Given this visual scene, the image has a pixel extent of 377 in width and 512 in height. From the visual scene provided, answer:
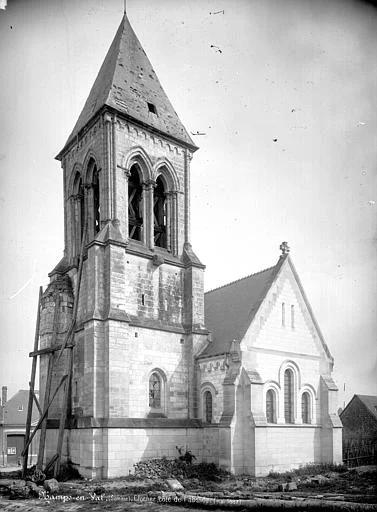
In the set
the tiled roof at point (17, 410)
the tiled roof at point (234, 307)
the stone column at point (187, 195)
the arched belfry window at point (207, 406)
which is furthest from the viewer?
the tiled roof at point (17, 410)

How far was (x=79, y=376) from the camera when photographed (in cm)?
2536

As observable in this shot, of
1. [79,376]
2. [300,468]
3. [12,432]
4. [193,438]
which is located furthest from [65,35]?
[12,432]

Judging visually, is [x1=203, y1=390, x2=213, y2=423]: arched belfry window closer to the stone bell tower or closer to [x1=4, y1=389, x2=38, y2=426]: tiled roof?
the stone bell tower

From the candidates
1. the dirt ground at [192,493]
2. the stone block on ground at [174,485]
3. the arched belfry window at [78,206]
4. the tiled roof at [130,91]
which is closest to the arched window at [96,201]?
the arched belfry window at [78,206]

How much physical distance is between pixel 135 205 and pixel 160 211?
60.5 inches

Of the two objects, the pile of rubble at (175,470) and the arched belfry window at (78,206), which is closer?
the pile of rubble at (175,470)

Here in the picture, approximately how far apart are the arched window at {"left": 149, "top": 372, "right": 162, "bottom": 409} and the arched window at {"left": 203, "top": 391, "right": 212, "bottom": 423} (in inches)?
96.7

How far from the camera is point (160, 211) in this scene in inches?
1167

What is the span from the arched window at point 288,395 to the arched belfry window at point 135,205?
10.6 metres

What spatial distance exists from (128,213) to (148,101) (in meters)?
6.46

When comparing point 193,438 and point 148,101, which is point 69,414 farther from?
point 148,101

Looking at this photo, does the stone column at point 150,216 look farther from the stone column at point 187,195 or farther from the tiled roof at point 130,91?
the tiled roof at point 130,91

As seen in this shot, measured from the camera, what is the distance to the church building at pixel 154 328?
24.2 metres

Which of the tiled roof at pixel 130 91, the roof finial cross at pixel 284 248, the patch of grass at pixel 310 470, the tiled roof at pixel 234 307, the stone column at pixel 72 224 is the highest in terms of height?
the tiled roof at pixel 130 91
